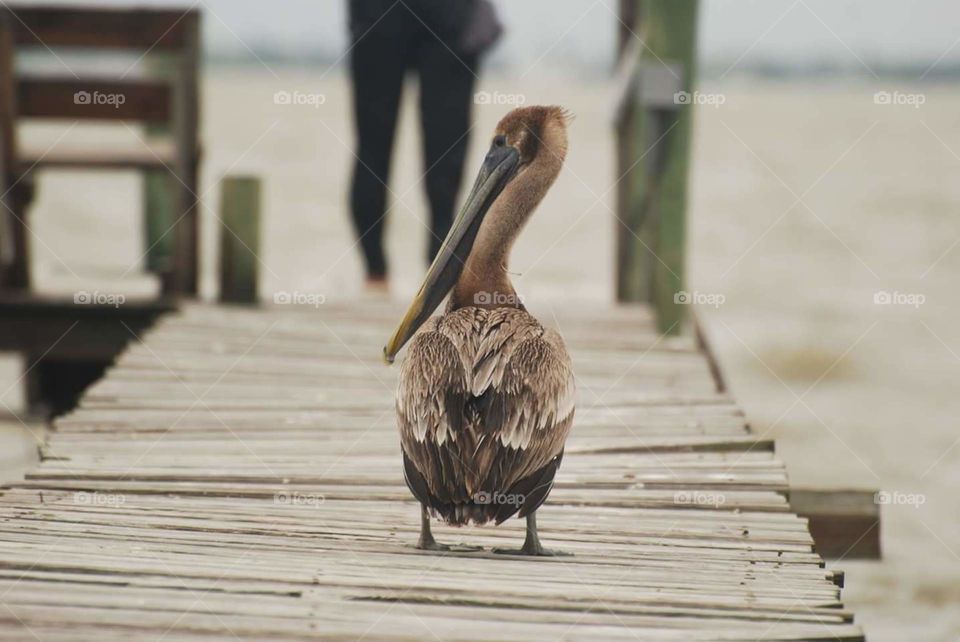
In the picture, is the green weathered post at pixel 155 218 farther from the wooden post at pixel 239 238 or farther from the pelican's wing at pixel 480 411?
the pelican's wing at pixel 480 411

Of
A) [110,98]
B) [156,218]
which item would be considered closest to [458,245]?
[110,98]

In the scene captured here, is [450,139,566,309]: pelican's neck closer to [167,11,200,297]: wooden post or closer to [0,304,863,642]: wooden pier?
[0,304,863,642]: wooden pier

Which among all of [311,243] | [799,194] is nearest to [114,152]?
[311,243]

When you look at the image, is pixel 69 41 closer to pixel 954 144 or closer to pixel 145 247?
pixel 145 247

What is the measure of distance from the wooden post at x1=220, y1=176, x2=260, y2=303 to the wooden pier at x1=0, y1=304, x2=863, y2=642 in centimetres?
123

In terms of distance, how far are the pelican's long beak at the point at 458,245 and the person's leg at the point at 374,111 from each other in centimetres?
265

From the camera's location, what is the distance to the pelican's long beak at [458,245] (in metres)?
3.29

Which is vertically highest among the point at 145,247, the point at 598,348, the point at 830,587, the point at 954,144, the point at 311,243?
the point at 954,144

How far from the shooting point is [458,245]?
3.38 m

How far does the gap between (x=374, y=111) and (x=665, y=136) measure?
4.48 feet

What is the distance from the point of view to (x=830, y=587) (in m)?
2.82

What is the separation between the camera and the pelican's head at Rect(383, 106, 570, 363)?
11.2 ft

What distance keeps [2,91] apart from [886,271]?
13.9 m

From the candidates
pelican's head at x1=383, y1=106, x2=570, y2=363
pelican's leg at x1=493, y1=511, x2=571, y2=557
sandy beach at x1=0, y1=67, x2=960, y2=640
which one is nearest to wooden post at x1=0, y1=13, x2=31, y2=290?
sandy beach at x1=0, y1=67, x2=960, y2=640
